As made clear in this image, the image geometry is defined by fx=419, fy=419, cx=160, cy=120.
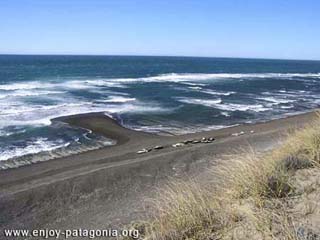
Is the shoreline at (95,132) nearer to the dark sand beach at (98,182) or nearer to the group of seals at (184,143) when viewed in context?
the dark sand beach at (98,182)

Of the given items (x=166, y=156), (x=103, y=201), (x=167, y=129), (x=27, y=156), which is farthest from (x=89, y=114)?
(x=103, y=201)

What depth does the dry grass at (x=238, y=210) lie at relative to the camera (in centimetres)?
538

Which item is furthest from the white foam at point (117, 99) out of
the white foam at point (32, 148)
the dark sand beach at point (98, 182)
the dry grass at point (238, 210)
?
the dry grass at point (238, 210)

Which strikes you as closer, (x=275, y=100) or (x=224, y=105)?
(x=224, y=105)

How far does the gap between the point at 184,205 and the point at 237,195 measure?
100cm

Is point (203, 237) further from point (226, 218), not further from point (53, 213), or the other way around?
point (53, 213)

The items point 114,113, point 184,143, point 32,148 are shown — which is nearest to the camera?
point 32,148

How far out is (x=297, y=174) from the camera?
24.4ft

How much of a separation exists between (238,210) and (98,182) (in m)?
7.91

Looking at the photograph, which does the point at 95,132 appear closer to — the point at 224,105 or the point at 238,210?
the point at 224,105

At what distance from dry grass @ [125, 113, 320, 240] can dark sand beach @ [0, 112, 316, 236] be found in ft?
11.1

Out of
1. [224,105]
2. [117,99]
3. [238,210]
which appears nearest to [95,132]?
[224,105]

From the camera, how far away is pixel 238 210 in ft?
19.5

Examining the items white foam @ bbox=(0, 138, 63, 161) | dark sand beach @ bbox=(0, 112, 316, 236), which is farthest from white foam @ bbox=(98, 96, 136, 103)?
white foam @ bbox=(0, 138, 63, 161)
